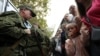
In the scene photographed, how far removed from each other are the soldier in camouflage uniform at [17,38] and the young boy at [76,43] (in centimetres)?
150

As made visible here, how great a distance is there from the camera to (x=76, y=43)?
3.24m

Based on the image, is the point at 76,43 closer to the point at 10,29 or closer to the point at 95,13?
the point at 95,13

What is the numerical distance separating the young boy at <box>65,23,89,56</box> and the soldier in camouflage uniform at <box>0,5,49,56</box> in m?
1.50

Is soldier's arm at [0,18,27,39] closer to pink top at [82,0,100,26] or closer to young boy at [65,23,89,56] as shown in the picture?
young boy at [65,23,89,56]

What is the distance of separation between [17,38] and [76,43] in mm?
2019

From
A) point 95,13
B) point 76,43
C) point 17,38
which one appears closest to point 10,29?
point 17,38

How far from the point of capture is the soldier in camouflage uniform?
5004mm

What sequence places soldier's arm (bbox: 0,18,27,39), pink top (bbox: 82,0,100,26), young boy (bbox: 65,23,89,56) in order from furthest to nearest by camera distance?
soldier's arm (bbox: 0,18,27,39) < young boy (bbox: 65,23,89,56) < pink top (bbox: 82,0,100,26)

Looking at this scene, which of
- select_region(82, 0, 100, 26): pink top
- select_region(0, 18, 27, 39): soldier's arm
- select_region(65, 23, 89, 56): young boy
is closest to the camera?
select_region(82, 0, 100, 26): pink top

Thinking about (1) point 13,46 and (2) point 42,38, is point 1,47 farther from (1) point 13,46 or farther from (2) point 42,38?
(2) point 42,38

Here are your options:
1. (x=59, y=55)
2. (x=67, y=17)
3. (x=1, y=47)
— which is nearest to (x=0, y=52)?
(x=1, y=47)

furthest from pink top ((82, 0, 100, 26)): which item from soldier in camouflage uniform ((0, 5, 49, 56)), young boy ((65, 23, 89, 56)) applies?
soldier in camouflage uniform ((0, 5, 49, 56))

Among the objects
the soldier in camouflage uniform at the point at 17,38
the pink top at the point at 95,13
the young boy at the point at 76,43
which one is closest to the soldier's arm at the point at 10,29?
the soldier in camouflage uniform at the point at 17,38

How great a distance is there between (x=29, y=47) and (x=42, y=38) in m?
0.31
